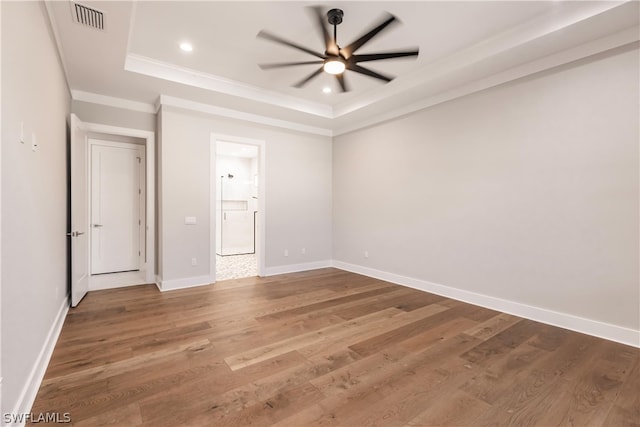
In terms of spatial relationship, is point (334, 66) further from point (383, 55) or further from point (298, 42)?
point (298, 42)

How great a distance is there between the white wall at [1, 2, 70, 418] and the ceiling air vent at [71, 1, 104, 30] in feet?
0.81

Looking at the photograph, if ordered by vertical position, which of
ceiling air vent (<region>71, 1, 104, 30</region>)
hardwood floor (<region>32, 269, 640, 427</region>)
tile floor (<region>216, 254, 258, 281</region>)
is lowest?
hardwood floor (<region>32, 269, 640, 427</region>)

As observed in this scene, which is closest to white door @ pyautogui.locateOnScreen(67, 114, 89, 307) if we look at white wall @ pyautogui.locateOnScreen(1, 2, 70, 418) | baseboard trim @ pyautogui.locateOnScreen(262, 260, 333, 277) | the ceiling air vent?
white wall @ pyautogui.locateOnScreen(1, 2, 70, 418)

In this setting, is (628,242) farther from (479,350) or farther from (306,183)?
(306,183)

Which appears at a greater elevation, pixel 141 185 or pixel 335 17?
pixel 335 17

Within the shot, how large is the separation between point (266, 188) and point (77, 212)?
267cm

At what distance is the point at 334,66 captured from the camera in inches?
115

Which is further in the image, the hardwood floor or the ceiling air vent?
the ceiling air vent

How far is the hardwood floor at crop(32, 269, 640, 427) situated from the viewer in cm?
180

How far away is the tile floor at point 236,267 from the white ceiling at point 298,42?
2851 millimetres

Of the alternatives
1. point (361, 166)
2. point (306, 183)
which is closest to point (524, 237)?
Result: point (361, 166)

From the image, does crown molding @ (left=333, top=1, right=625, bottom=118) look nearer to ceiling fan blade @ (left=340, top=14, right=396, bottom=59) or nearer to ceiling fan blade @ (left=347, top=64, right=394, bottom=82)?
ceiling fan blade @ (left=347, top=64, right=394, bottom=82)

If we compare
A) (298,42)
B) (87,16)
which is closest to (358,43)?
(298,42)

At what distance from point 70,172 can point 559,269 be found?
5.75 meters
